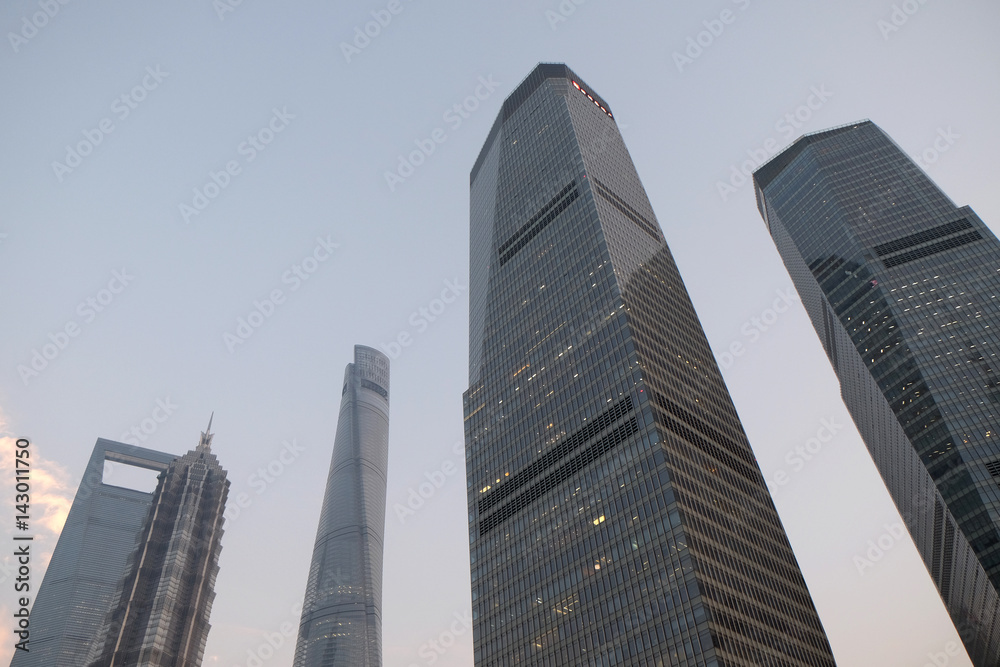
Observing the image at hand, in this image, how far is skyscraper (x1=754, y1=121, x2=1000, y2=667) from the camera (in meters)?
146

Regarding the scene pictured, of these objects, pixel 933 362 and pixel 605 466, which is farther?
pixel 933 362

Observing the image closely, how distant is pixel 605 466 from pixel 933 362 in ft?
294

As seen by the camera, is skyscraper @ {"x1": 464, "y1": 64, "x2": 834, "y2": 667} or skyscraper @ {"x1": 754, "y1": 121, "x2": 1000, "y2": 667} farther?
skyscraper @ {"x1": 754, "y1": 121, "x2": 1000, "y2": 667}

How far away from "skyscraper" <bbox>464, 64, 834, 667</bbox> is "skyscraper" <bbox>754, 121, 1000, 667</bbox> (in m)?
52.4

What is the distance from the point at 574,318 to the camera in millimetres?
132250

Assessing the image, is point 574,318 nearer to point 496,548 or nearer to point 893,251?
point 496,548

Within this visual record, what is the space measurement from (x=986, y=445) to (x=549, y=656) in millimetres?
95838

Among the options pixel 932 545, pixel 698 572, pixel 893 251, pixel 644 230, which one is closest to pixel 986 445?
pixel 932 545

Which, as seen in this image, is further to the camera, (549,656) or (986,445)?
(986,445)

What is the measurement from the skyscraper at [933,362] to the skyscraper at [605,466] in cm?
5237

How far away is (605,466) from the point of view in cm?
10900

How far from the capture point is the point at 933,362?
160 metres

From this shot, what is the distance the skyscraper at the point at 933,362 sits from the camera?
146250 mm

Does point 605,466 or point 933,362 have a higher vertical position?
point 933,362
